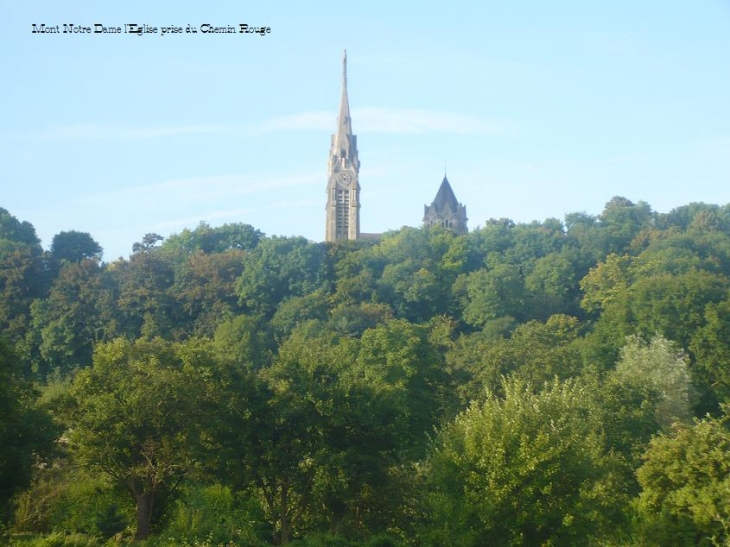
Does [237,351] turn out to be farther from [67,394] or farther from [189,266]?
[67,394]

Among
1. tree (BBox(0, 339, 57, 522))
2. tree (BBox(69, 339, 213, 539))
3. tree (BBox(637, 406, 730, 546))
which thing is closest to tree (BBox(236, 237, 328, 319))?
tree (BBox(69, 339, 213, 539))

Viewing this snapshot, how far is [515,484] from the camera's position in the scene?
27.5 meters

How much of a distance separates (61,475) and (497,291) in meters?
49.1

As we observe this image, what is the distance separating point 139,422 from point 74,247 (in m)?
57.6

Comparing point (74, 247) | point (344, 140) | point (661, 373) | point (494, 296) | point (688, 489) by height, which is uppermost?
point (344, 140)

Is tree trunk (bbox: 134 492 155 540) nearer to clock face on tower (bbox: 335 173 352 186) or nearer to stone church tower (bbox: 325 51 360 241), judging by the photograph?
stone church tower (bbox: 325 51 360 241)

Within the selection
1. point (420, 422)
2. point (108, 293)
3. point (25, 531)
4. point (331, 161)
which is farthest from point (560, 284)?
point (25, 531)

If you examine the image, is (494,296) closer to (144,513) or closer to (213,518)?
(213,518)

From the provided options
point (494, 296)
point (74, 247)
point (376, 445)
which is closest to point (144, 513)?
point (376, 445)

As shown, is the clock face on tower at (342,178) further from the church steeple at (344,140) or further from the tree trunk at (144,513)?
the tree trunk at (144,513)

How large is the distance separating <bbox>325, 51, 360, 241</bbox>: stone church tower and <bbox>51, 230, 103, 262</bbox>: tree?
1565 inches

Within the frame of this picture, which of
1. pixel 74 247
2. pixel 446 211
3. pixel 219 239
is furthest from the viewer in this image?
pixel 446 211

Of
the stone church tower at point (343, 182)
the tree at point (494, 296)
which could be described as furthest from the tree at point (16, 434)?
the stone church tower at point (343, 182)

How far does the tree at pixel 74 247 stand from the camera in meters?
84.7
